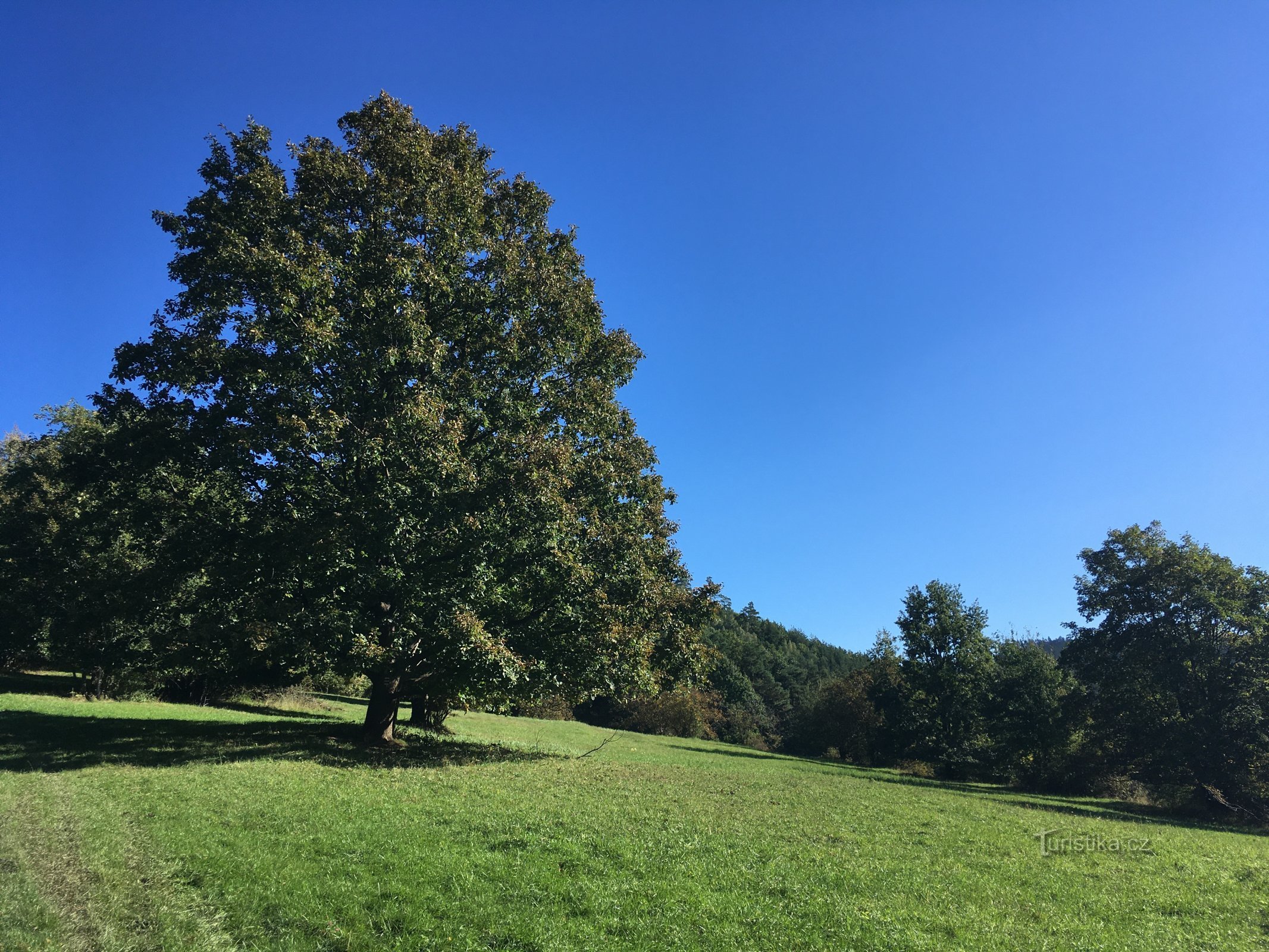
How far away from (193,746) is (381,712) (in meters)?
5.63

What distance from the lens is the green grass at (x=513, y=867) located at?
23.8 ft

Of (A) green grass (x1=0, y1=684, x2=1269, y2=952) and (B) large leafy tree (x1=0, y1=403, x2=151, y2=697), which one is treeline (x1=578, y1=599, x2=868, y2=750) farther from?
(B) large leafy tree (x1=0, y1=403, x2=151, y2=697)

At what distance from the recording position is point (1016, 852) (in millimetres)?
13633

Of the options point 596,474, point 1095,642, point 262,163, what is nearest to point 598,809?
point 596,474

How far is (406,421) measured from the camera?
54.6 ft

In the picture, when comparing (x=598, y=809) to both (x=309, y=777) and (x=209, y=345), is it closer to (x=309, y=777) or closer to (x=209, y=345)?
(x=309, y=777)

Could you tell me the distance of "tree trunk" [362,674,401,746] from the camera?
21797 millimetres

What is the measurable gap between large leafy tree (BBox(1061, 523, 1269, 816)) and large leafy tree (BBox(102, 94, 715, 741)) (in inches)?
1209

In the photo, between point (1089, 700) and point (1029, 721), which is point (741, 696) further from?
point (1089, 700)

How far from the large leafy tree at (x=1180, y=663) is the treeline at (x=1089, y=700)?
0.07 meters

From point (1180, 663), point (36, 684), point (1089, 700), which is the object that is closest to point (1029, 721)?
→ point (1089, 700)

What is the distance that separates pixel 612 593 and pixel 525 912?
13.9 m

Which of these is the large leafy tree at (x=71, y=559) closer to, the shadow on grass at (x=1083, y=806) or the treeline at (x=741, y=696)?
the treeline at (x=741, y=696)

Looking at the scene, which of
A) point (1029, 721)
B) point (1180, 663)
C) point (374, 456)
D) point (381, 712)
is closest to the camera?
point (374, 456)
